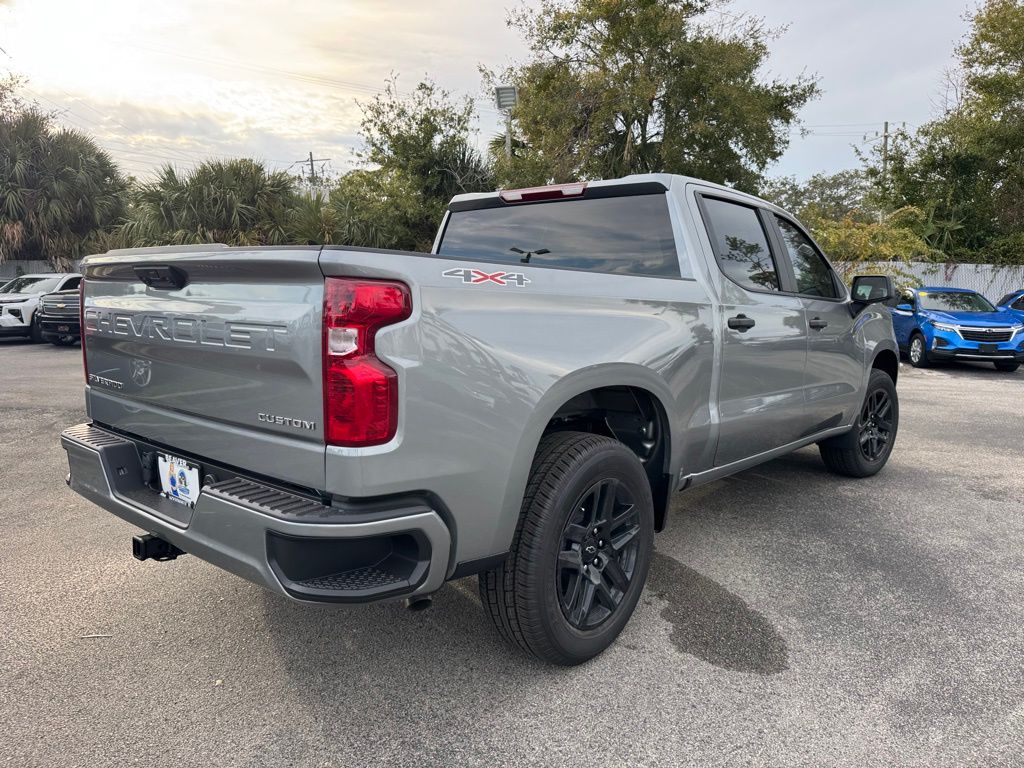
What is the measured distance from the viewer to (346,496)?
2.08m

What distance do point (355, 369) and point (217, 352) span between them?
1.98 feet

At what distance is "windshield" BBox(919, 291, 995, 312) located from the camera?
13.3 meters

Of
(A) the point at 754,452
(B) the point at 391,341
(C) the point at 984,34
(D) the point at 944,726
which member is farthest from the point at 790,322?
(C) the point at 984,34

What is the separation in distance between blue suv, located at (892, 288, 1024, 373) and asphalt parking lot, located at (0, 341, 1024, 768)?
9.24 m

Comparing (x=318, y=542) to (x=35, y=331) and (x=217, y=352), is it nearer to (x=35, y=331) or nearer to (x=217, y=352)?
(x=217, y=352)

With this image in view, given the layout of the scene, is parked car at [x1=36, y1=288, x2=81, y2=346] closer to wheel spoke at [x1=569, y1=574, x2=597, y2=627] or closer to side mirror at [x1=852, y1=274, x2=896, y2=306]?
side mirror at [x1=852, y1=274, x2=896, y2=306]

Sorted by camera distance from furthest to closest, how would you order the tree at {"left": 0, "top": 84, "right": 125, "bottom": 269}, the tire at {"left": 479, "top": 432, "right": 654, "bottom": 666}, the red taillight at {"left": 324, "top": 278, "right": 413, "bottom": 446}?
the tree at {"left": 0, "top": 84, "right": 125, "bottom": 269}, the tire at {"left": 479, "top": 432, "right": 654, "bottom": 666}, the red taillight at {"left": 324, "top": 278, "right": 413, "bottom": 446}

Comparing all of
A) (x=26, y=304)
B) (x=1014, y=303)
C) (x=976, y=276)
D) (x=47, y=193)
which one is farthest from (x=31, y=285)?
(x=976, y=276)

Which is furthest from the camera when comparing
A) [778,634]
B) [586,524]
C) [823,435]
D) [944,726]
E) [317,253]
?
[823,435]

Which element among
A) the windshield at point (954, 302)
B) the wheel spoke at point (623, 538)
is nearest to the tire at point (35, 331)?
the wheel spoke at point (623, 538)

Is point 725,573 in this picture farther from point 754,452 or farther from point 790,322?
point 790,322

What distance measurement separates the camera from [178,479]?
265 centimetres

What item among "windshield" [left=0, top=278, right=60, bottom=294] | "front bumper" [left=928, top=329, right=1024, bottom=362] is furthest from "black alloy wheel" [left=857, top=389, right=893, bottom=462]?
"windshield" [left=0, top=278, right=60, bottom=294]

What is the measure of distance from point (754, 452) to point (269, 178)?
55.4ft
